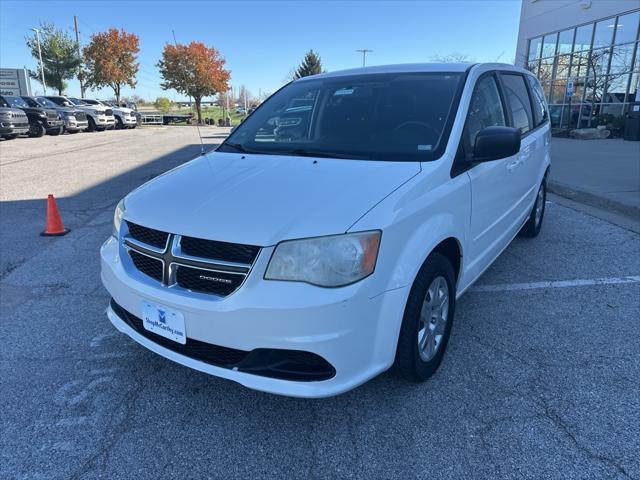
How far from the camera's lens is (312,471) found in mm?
2121

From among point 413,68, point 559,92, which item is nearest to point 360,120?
point 413,68

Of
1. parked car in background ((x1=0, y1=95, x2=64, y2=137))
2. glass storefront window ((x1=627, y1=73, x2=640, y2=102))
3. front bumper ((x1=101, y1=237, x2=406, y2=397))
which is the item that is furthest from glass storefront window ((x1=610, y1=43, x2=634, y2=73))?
parked car in background ((x1=0, y1=95, x2=64, y2=137))

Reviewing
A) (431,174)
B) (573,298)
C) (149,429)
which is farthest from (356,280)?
(573,298)

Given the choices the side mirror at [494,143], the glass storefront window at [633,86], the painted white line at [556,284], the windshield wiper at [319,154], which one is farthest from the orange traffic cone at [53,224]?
the glass storefront window at [633,86]

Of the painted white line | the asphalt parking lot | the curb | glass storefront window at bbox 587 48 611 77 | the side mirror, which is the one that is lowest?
the asphalt parking lot

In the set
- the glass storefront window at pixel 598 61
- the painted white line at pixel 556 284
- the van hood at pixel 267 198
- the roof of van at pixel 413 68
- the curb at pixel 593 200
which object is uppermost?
the glass storefront window at pixel 598 61

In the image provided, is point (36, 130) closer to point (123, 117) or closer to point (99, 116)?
point (99, 116)

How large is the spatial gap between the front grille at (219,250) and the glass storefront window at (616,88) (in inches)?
791

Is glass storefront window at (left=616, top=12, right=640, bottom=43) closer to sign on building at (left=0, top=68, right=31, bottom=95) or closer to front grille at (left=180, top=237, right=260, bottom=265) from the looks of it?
front grille at (left=180, top=237, right=260, bottom=265)

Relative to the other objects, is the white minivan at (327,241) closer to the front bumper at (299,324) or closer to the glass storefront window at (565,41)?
the front bumper at (299,324)

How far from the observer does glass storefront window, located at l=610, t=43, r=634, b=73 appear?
1711cm

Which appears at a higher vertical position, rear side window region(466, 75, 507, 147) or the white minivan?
rear side window region(466, 75, 507, 147)

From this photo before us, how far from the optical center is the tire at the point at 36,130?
2086cm

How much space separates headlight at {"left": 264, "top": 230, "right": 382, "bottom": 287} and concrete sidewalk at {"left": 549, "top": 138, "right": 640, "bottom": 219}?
19.5 feet
